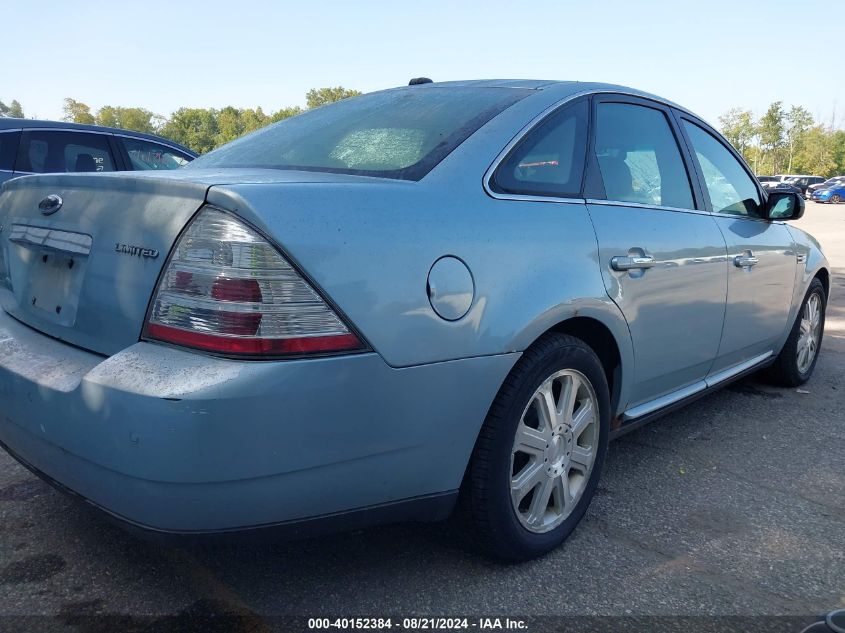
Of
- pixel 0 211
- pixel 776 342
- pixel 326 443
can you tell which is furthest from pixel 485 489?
pixel 776 342

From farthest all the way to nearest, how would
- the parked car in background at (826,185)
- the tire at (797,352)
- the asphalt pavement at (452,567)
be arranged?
the parked car in background at (826,185)
the tire at (797,352)
the asphalt pavement at (452,567)

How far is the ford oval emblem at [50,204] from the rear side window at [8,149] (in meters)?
5.69

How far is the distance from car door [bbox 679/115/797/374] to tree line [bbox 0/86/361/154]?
10726 cm

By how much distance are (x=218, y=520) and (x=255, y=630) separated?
0.45 metres

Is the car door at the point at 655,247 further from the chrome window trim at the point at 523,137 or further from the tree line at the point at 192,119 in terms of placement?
the tree line at the point at 192,119

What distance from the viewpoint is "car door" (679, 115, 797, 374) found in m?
3.41

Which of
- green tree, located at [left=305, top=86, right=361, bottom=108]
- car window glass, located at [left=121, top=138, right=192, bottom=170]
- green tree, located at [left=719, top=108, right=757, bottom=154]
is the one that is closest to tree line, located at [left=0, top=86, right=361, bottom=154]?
green tree, located at [left=305, top=86, right=361, bottom=108]

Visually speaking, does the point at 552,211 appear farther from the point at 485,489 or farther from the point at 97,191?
the point at 97,191

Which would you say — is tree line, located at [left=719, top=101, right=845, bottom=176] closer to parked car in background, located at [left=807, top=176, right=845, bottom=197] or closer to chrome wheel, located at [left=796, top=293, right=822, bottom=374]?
parked car in background, located at [left=807, top=176, right=845, bottom=197]

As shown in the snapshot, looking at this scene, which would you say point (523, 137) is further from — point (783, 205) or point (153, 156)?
point (153, 156)

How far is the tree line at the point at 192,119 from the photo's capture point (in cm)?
10694

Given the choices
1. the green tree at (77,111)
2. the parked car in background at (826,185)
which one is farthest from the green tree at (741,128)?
the green tree at (77,111)

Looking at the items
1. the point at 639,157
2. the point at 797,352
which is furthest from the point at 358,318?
the point at 797,352

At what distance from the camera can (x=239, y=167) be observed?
8.07ft
